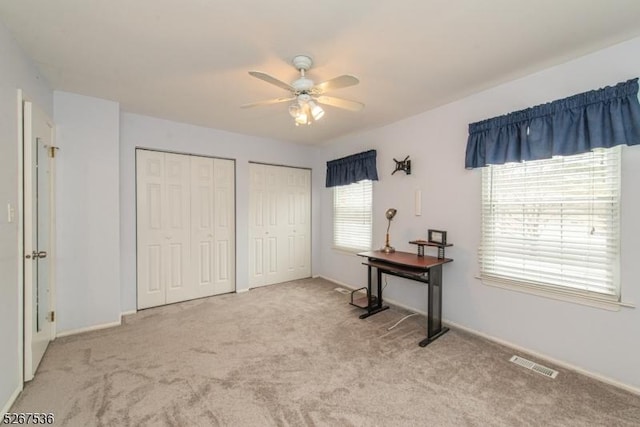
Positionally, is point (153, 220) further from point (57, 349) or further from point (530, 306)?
point (530, 306)

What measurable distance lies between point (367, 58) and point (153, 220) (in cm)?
326

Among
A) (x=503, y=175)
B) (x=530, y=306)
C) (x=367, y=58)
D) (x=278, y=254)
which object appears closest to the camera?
(x=367, y=58)

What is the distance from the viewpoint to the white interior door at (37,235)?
81.3 inches

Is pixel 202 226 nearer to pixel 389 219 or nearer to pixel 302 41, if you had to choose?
pixel 389 219

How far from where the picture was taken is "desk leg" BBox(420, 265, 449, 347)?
2736 mm

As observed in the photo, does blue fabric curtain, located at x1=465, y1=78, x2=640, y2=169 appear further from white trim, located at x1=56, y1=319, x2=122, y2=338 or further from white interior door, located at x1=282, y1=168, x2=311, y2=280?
white trim, located at x1=56, y1=319, x2=122, y2=338

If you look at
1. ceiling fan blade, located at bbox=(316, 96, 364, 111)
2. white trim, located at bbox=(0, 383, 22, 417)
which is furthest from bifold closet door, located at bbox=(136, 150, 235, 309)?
ceiling fan blade, located at bbox=(316, 96, 364, 111)

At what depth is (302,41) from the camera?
6.42 ft

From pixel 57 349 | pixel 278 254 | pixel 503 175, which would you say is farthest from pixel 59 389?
pixel 503 175

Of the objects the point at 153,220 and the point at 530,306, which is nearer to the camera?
the point at 530,306

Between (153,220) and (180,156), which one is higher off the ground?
(180,156)

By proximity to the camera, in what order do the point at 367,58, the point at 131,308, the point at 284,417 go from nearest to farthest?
the point at 284,417 → the point at 367,58 → the point at 131,308

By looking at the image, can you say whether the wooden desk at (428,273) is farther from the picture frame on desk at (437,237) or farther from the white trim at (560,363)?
the white trim at (560,363)

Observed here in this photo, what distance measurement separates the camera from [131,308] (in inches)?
136
